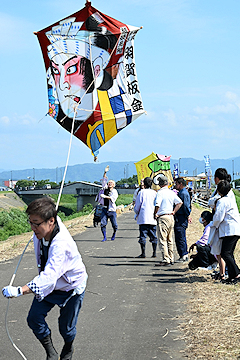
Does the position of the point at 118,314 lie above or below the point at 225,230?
below

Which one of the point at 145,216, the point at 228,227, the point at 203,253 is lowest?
the point at 203,253

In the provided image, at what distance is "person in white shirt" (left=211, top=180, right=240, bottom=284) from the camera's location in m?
7.82

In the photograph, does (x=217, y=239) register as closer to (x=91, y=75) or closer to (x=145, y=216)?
(x=145, y=216)

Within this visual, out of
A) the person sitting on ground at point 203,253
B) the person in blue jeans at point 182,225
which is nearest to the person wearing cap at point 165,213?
the person in blue jeans at point 182,225

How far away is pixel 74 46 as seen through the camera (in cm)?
862

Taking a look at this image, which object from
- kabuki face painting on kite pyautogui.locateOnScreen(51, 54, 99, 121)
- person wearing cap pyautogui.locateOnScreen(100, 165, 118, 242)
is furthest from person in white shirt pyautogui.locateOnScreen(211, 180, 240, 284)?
person wearing cap pyautogui.locateOnScreen(100, 165, 118, 242)

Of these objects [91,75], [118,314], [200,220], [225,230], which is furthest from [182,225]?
[118,314]

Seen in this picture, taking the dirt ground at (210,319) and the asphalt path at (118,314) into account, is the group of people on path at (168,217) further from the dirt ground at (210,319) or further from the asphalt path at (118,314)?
the dirt ground at (210,319)

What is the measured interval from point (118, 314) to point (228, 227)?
→ 2.58 metres

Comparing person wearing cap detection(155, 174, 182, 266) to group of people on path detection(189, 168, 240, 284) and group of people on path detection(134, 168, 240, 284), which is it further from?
group of people on path detection(189, 168, 240, 284)

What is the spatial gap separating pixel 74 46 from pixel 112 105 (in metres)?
1.30

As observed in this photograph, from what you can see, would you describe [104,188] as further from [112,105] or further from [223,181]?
[223,181]

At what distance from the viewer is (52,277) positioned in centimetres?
381

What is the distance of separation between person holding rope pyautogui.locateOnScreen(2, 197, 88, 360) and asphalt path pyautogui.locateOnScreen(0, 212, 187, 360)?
76 cm
